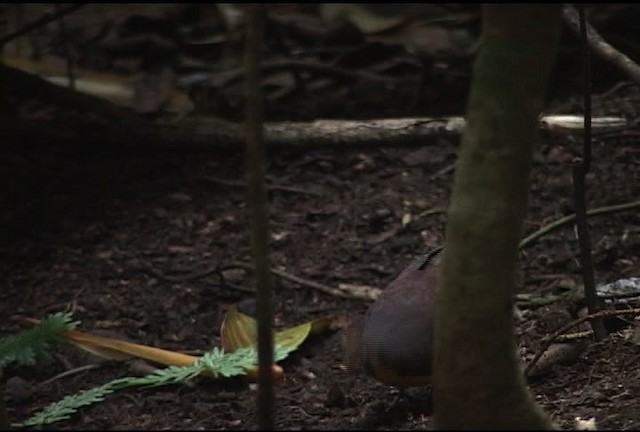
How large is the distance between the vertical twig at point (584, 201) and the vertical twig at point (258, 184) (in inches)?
36.7

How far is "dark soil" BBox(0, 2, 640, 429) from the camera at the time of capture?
6.89 ft

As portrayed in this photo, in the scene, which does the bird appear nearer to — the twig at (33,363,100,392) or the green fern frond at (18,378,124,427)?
the green fern frond at (18,378,124,427)

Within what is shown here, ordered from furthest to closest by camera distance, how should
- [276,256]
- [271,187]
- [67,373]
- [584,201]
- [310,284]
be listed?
[271,187]
[276,256]
[310,284]
[67,373]
[584,201]

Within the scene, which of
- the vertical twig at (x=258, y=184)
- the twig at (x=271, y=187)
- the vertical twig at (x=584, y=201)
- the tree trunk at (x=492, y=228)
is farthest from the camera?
the twig at (x=271, y=187)

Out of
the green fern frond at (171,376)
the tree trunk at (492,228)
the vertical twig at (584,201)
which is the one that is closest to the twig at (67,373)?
the green fern frond at (171,376)

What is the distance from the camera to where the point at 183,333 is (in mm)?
2697

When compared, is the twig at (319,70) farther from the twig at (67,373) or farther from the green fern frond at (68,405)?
the green fern frond at (68,405)

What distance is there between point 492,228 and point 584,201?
2.75ft

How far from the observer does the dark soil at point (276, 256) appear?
6.89ft

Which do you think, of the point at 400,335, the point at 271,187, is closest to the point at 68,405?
the point at 400,335

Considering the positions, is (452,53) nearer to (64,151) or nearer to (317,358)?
(64,151)

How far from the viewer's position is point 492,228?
129 centimetres

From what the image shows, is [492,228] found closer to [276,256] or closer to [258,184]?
[258,184]

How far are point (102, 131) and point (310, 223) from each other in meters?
0.72
